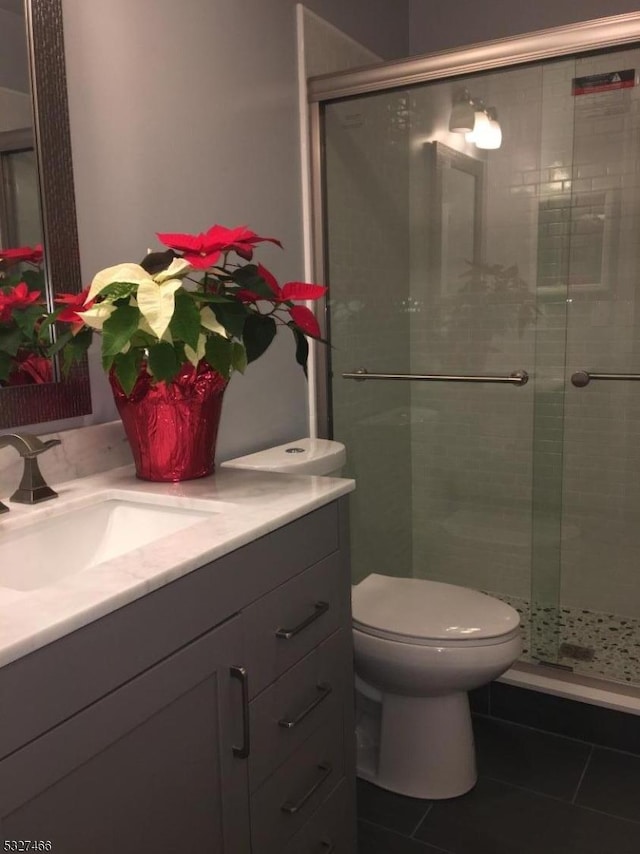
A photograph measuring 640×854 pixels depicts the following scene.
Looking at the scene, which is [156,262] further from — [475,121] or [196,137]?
[475,121]

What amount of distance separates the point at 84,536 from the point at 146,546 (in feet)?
1.04

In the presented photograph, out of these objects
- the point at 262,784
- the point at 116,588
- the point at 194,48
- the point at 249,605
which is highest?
the point at 194,48

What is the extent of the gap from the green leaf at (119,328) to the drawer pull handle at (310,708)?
665 millimetres

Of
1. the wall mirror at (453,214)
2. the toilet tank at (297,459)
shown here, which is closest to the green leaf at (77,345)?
the toilet tank at (297,459)

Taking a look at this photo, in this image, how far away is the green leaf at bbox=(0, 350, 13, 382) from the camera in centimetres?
135

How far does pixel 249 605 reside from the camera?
1.14m

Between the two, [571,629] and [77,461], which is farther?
[571,629]

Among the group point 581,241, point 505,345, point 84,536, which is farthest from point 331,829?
point 581,241

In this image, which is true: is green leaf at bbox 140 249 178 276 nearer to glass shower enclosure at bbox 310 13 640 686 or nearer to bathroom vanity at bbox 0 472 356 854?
bathroom vanity at bbox 0 472 356 854

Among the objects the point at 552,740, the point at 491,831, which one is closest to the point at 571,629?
the point at 552,740

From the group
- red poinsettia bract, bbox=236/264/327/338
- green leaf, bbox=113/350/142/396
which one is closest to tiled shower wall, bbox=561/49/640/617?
red poinsettia bract, bbox=236/264/327/338

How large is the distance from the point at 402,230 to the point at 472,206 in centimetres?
26

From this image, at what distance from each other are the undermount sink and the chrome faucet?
62mm

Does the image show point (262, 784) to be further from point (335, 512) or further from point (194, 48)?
point (194, 48)
